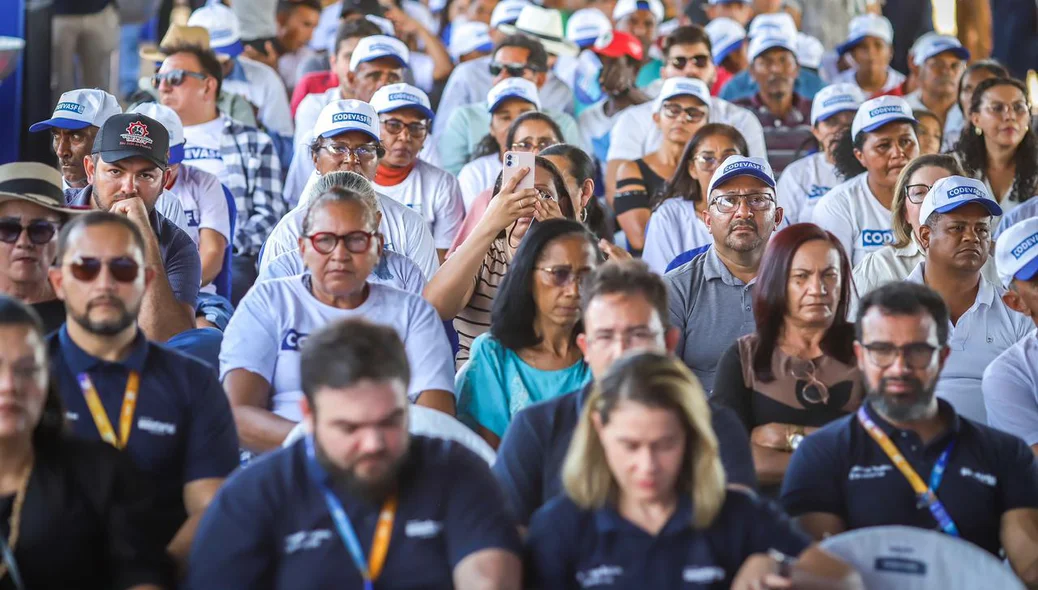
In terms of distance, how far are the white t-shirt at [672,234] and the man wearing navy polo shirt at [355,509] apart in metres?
3.36

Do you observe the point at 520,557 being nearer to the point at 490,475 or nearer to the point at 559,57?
the point at 490,475

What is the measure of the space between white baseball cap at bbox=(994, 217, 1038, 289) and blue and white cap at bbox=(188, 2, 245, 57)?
5.37m

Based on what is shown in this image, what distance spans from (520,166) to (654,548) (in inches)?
98.0

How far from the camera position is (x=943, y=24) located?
37.3 ft

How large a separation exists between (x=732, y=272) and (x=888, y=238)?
1365 mm

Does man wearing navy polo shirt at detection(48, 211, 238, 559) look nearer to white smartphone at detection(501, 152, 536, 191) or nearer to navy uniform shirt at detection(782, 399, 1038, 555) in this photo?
navy uniform shirt at detection(782, 399, 1038, 555)

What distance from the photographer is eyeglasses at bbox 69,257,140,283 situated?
355 centimetres

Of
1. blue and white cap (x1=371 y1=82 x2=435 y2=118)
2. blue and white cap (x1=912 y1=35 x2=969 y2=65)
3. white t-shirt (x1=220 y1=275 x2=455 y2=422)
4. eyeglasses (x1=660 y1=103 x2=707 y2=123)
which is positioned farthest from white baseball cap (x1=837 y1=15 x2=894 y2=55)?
white t-shirt (x1=220 y1=275 x2=455 y2=422)

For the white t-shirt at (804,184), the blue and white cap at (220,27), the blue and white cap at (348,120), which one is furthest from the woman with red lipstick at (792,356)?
the blue and white cap at (220,27)

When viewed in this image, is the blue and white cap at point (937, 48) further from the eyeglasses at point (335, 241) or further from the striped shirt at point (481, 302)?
the eyeglasses at point (335, 241)

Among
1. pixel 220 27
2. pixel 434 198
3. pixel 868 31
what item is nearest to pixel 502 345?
pixel 434 198

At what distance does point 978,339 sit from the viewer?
16.5ft

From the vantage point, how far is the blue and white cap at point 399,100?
6.70 m

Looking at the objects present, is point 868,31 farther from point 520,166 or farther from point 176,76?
point 520,166
